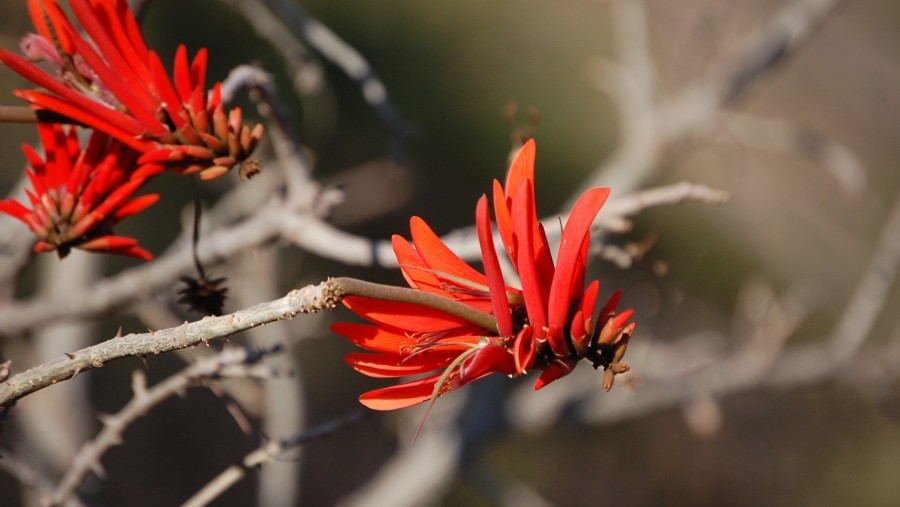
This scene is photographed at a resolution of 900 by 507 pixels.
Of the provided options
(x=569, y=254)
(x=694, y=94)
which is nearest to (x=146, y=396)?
(x=569, y=254)

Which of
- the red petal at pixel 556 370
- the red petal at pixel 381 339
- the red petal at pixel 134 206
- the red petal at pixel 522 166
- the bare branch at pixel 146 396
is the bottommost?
the red petal at pixel 556 370

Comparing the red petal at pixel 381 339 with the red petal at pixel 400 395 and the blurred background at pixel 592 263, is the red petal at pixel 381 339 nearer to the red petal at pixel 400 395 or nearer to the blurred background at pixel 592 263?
the red petal at pixel 400 395

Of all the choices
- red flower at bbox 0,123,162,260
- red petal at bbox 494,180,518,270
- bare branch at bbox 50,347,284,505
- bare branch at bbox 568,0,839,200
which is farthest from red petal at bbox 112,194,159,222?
bare branch at bbox 568,0,839,200

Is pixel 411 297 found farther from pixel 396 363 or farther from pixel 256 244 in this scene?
pixel 256 244

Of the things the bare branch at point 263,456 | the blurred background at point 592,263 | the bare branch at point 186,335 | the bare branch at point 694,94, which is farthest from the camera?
the bare branch at point 694,94

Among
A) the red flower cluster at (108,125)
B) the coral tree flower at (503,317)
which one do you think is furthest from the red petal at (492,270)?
the red flower cluster at (108,125)

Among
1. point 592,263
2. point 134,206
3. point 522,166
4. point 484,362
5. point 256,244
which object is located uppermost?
point 592,263

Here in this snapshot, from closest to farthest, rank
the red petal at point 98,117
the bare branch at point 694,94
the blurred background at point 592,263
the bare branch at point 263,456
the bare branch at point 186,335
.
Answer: the bare branch at point 186,335 < the red petal at point 98,117 < the bare branch at point 263,456 < the blurred background at point 592,263 < the bare branch at point 694,94
